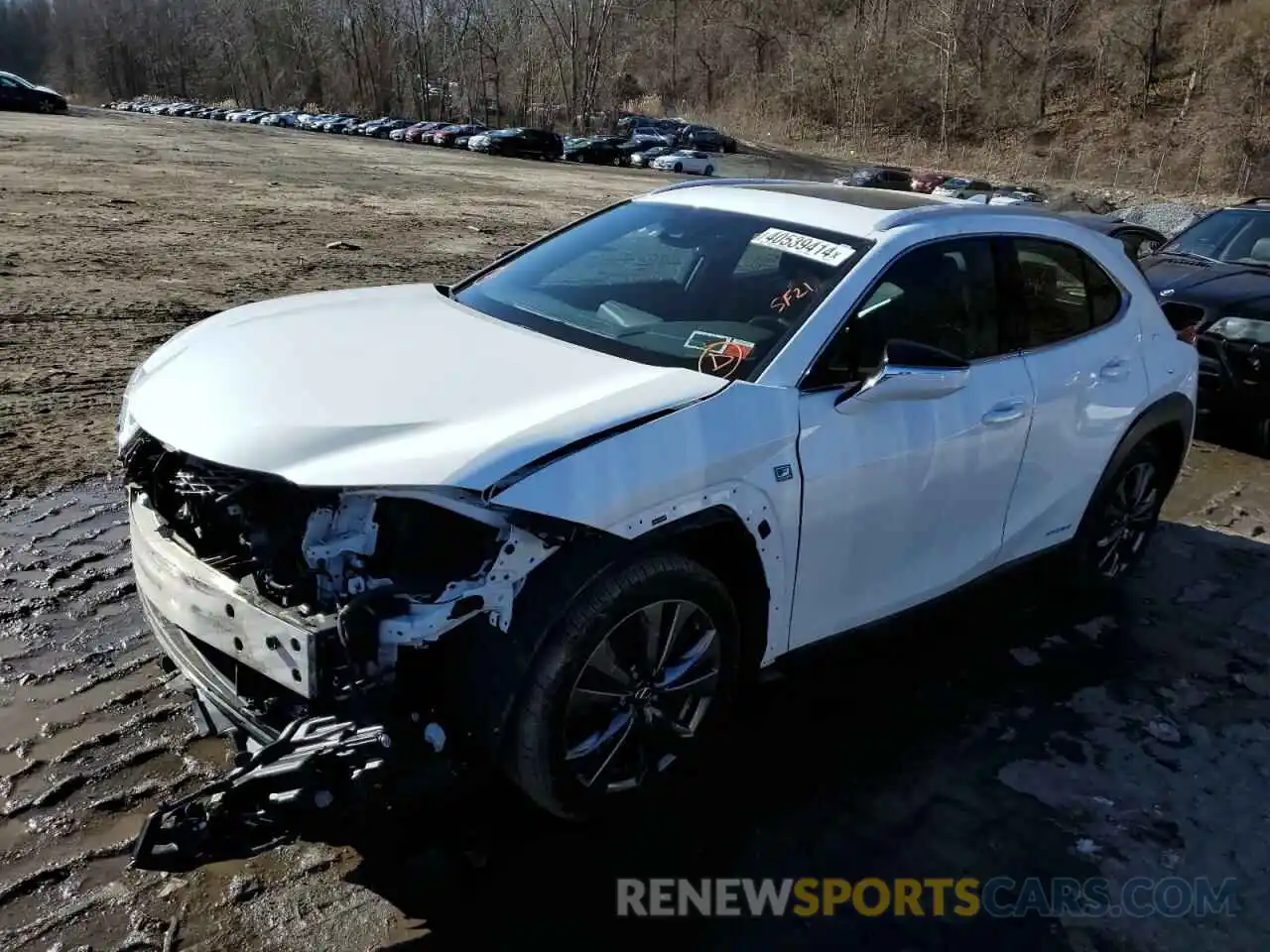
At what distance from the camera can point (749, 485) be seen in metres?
2.98

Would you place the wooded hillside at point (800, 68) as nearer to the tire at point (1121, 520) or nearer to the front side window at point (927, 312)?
the tire at point (1121, 520)

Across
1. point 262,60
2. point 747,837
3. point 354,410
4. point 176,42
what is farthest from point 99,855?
point 176,42

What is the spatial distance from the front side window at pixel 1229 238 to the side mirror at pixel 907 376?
20.5 feet

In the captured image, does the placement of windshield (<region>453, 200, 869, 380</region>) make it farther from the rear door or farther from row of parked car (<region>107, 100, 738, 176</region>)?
row of parked car (<region>107, 100, 738, 176</region>)

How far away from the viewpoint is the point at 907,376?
3.25 metres

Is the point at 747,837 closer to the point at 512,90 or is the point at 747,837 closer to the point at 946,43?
the point at 946,43

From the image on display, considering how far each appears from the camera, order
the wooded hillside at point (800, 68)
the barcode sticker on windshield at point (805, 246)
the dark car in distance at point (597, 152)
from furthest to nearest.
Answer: the wooded hillside at point (800, 68) < the dark car in distance at point (597, 152) < the barcode sticker on windshield at point (805, 246)

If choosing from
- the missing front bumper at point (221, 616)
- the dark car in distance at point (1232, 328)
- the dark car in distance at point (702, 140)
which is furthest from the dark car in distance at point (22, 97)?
the missing front bumper at point (221, 616)

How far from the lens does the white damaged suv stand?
2574 millimetres

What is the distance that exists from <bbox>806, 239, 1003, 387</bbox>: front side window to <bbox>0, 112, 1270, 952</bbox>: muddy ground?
3.21ft

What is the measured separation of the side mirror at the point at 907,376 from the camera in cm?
322

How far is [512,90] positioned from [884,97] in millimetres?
27124

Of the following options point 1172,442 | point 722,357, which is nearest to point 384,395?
point 722,357

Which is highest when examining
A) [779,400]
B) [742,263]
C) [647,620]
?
[742,263]
